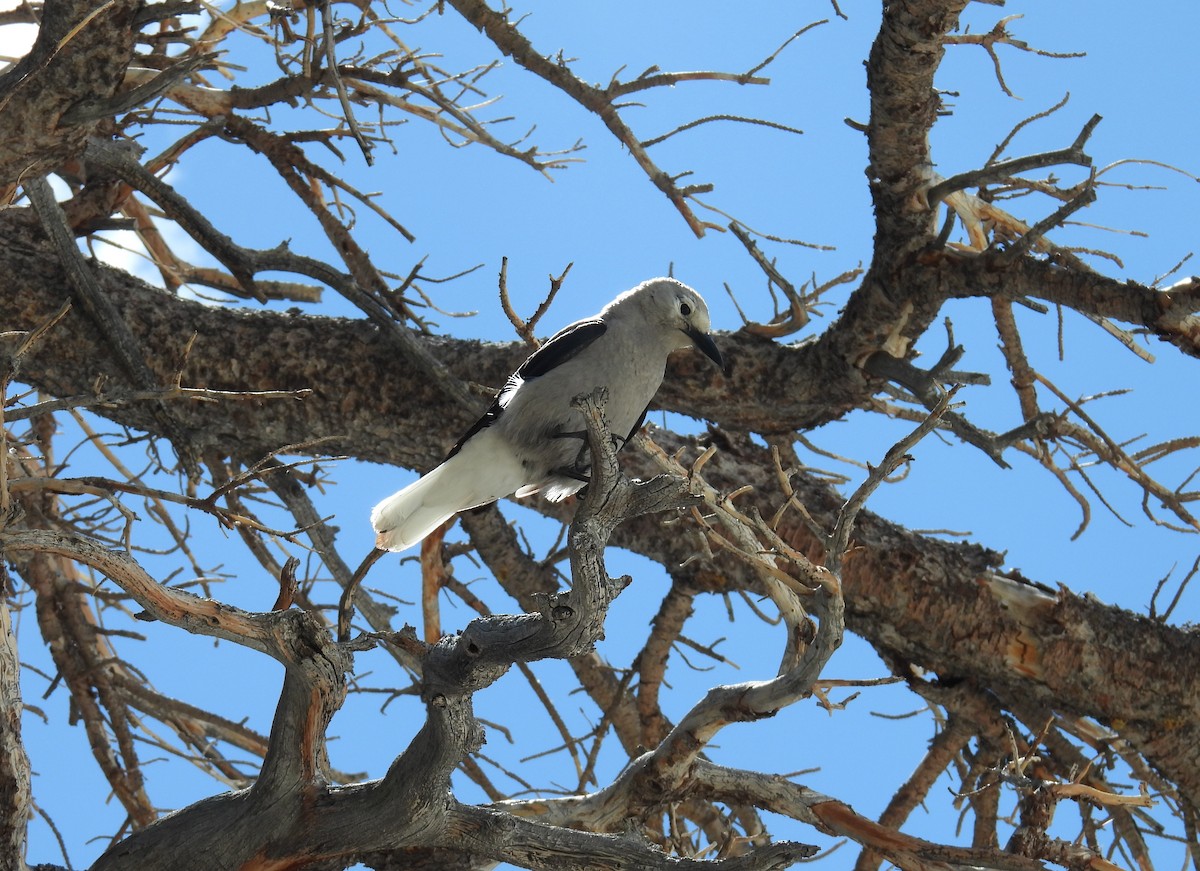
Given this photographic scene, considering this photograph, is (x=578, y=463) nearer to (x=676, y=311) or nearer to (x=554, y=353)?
(x=554, y=353)

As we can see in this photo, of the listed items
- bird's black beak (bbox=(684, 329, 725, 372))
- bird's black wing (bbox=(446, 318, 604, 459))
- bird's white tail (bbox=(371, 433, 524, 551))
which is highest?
bird's black beak (bbox=(684, 329, 725, 372))

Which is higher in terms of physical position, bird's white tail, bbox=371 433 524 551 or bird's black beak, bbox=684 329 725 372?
bird's black beak, bbox=684 329 725 372

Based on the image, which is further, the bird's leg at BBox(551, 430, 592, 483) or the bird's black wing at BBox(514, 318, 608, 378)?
the bird's black wing at BBox(514, 318, 608, 378)

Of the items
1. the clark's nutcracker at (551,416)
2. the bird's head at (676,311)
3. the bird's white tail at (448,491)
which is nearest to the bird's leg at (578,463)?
the clark's nutcracker at (551,416)

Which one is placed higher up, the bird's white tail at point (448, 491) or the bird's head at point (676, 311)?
the bird's head at point (676, 311)

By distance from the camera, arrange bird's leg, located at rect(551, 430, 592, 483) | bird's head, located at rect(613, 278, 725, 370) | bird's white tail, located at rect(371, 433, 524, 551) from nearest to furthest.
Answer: bird's leg, located at rect(551, 430, 592, 483) < bird's white tail, located at rect(371, 433, 524, 551) < bird's head, located at rect(613, 278, 725, 370)

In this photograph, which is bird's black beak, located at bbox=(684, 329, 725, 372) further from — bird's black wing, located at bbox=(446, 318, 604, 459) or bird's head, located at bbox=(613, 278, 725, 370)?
bird's black wing, located at bbox=(446, 318, 604, 459)

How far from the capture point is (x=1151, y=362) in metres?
4.04

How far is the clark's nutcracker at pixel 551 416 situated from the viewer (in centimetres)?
331

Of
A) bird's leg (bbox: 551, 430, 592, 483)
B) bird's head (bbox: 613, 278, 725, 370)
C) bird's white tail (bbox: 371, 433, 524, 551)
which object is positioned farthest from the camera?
bird's head (bbox: 613, 278, 725, 370)

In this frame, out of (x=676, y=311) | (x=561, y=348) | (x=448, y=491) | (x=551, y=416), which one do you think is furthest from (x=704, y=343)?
(x=448, y=491)

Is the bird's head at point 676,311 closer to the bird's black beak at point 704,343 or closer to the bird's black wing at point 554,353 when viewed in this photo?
the bird's black beak at point 704,343

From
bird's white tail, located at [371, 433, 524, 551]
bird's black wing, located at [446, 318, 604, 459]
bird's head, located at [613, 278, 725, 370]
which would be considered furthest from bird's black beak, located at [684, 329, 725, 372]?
bird's white tail, located at [371, 433, 524, 551]

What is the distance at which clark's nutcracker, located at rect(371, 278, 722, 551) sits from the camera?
3311 millimetres
